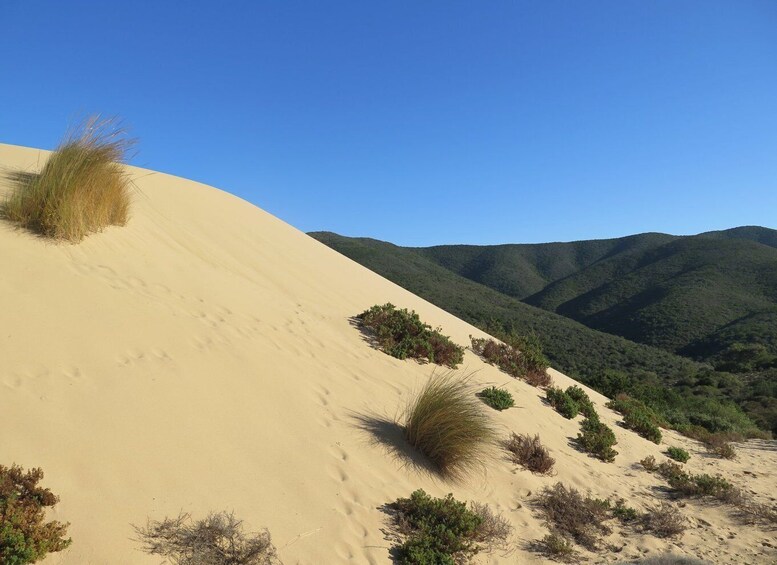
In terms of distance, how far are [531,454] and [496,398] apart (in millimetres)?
1326

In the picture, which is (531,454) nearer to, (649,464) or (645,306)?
(649,464)

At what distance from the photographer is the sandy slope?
296 cm

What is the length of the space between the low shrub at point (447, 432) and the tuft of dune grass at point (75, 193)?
184 inches

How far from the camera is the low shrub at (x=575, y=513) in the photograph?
414 cm

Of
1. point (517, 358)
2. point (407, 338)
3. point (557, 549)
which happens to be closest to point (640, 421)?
point (517, 358)

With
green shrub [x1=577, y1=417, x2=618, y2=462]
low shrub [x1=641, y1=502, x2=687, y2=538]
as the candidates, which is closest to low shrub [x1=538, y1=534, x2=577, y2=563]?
low shrub [x1=641, y1=502, x2=687, y2=538]

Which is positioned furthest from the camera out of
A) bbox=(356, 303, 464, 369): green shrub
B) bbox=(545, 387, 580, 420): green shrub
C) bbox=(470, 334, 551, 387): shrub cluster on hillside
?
bbox=(470, 334, 551, 387): shrub cluster on hillside

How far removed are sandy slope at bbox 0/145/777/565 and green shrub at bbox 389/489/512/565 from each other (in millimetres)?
161

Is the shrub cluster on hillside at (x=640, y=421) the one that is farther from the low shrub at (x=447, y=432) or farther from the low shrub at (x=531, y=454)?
the low shrub at (x=447, y=432)

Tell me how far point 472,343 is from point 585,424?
2.82 m

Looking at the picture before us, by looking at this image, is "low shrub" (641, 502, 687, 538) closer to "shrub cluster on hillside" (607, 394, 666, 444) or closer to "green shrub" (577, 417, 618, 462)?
"green shrub" (577, 417, 618, 462)

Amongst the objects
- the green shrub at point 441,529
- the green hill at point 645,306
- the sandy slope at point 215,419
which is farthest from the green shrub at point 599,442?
the green hill at point 645,306

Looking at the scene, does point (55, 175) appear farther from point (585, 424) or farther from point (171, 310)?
point (585, 424)

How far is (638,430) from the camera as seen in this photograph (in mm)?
8359
